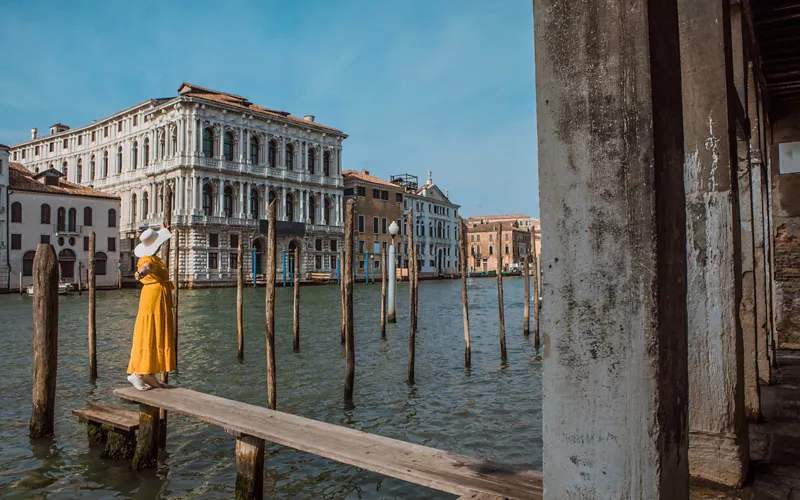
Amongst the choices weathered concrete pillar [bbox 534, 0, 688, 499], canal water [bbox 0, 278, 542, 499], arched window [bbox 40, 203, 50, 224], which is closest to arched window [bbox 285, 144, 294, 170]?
arched window [bbox 40, 203, 50, 224]

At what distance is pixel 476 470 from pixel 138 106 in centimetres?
3541

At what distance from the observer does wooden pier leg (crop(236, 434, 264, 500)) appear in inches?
140

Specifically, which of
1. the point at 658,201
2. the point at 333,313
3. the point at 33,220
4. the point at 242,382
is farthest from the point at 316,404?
the point at 33,220

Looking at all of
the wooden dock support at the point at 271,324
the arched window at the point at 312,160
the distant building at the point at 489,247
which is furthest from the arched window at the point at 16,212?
the distant building at the point at 489,247

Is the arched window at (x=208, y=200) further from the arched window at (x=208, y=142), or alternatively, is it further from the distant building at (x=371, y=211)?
the distant building at (x=371, y=211)

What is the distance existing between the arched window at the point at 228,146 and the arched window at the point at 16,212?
9.91 metres

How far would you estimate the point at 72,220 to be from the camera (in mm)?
28844

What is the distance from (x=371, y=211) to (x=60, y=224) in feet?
64.1

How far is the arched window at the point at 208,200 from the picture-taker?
3216cm

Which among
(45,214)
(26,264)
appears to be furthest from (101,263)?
(45,214)

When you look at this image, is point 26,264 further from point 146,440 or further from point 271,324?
point 146,440

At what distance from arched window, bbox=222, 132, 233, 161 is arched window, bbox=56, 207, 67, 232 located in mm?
8287

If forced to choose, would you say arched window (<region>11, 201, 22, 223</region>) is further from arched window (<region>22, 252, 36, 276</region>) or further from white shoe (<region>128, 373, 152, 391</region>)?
white shoe (<region>128, 373, 152, 391</region>)

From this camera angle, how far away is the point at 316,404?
6359mm
